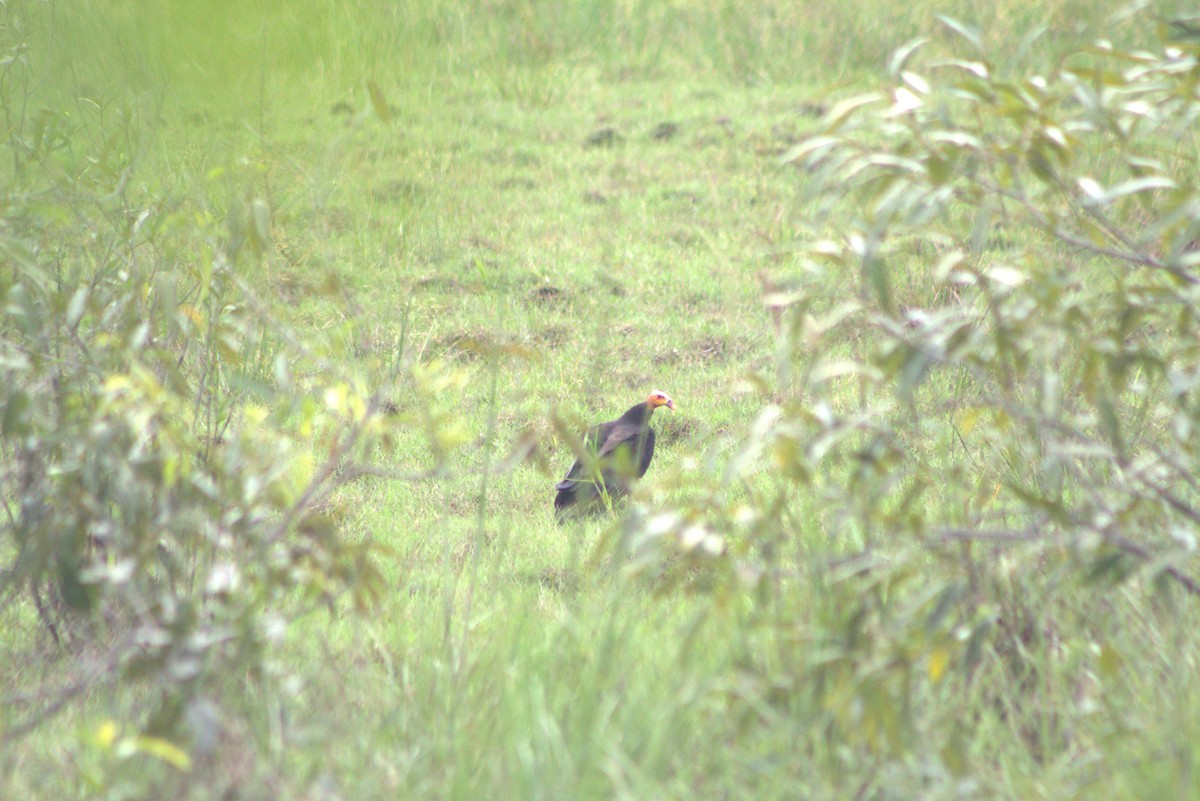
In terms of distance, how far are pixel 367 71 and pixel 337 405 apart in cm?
435

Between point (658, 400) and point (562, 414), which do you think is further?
point (562, 414)

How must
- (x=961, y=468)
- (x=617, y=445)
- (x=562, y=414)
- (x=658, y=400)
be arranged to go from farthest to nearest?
(x=562, y=414), (x=658, y=400), (x=617, y=445), (x=961, y=468)

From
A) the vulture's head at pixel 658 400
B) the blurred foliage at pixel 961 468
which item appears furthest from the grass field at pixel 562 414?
→ the vulture's head at pixel 658 400

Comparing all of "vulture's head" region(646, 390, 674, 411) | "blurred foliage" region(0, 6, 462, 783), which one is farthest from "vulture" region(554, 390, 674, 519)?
"blurred foliage" region(0, 6, 462, 783)

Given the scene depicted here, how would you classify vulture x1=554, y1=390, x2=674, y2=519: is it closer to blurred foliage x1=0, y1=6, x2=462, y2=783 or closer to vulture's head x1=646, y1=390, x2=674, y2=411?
vulture's head x1=646, y1=390, x2=674, y2=411

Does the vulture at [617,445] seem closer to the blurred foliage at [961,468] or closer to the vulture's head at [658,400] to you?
the vulture's head at [658,400]

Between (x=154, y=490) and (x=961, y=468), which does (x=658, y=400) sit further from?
(x=961, y=468)

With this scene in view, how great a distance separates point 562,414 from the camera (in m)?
5.51

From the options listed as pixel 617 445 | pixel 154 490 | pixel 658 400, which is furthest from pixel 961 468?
pixel 658 400

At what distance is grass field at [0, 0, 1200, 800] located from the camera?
203cm

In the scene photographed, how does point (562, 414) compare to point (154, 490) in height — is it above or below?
below

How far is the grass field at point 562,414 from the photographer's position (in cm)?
203

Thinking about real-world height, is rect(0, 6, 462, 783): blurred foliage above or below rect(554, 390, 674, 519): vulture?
above

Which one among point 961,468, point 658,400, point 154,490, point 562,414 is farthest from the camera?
point 562,414
